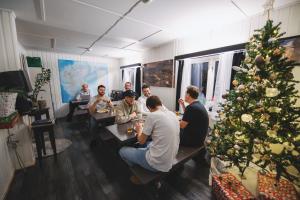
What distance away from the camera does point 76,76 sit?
5.01 meters

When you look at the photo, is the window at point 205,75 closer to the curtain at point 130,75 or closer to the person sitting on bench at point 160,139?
the person sitting on bench at point 160,139

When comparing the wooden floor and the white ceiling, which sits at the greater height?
the white ceiling

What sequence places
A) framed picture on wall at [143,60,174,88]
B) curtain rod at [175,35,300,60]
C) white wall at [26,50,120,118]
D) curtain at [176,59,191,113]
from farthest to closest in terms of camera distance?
white wall at [26,50,120,118] < framed picture on wall at [143,60,174,88] < curtain at [176,59,191,113] < curtain rod at [175,35,300,60]

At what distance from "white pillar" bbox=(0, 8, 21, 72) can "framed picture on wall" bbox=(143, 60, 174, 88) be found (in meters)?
2.89

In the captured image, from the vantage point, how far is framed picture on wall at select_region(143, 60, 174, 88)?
3420 millimetres

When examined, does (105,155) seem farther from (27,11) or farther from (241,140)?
(27,11)

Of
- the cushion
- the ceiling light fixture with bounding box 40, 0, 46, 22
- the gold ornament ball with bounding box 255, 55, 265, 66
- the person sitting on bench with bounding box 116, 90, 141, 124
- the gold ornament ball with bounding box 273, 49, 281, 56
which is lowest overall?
the person sitting on bench with bounding box 116, 90, 141, 124

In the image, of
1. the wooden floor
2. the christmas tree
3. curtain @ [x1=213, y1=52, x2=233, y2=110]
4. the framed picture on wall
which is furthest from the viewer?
the framed picture on wall

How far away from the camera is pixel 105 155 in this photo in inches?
95.9

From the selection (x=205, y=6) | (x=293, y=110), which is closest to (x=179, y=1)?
(x=205, y=6)

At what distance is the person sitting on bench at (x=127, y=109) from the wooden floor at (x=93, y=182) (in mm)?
768

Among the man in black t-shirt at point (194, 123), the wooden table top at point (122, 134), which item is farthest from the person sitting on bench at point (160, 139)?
the man in black t-shirt at point (194, 123)

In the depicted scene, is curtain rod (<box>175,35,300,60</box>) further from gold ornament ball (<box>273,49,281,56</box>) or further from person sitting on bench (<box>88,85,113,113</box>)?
person sitting on bench (<box>88,85,113,113</box>)

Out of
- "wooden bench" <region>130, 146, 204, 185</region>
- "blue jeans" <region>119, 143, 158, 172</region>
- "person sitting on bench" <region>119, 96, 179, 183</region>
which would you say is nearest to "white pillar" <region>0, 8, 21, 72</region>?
"blue jeans" <region>119, 143, 158, 172</region>
